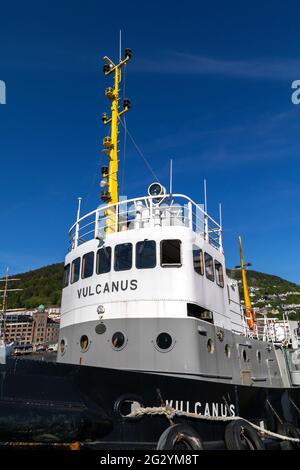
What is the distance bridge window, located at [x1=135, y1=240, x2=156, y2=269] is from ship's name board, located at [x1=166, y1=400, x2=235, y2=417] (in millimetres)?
3695

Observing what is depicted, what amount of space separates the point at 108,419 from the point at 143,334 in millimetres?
2939

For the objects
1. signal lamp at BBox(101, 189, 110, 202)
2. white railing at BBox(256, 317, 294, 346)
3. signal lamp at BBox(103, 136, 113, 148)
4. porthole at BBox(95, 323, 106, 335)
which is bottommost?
porthole at BBox(95, 323, 106, 335)

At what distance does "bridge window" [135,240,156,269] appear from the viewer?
36.5 feet

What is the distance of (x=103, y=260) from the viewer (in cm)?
1170

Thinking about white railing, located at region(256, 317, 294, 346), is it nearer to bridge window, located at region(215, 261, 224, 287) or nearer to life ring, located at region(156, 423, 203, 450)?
bridge window, located at region(215, 261, 224, 287)

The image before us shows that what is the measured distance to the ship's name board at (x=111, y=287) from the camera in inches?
431

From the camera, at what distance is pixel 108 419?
24.8ft

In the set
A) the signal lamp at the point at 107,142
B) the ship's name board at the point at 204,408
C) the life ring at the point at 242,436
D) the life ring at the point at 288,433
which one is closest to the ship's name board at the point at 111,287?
the ship's name board at the point at 204,408

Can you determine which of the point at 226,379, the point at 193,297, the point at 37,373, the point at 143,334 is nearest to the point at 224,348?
the point at 226,379

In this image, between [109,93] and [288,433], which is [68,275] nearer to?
[109,93]

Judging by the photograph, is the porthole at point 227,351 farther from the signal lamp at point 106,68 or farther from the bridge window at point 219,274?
the signal lamp at point 106,68

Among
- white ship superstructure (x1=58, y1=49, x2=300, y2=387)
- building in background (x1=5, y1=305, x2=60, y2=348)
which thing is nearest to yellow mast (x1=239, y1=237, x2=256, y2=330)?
white ship superstructure (x1=58, y1=49, x2=300, y2=387)

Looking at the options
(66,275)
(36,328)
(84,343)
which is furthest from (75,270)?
(36,328)

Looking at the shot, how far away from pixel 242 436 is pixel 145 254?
5.14 m
